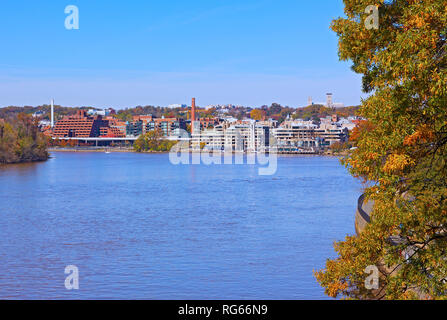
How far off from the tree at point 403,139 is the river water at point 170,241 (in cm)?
368

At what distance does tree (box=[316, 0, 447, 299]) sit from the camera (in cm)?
376

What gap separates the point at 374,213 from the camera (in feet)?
14.6

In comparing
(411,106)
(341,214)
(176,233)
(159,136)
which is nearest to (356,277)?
(411,106)

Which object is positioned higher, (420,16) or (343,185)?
(420,16)

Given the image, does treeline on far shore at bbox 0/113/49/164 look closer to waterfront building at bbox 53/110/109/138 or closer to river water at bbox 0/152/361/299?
river water at bbox 0/152/361/299

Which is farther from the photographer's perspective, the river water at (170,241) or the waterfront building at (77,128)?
the waterfront building at (77,128)

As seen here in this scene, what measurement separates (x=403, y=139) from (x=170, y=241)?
8645mm

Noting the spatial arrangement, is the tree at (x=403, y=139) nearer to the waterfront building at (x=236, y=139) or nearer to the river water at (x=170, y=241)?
the river water at (x=170, y=241)

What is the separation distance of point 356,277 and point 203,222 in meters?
10.7

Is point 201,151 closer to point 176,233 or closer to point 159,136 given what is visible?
point 159,136

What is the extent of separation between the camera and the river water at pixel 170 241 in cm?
841

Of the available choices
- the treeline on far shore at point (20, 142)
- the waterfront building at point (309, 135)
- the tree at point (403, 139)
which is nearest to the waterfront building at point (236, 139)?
the waterfront building at point (309, 135)

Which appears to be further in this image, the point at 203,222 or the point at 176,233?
the point at 203,222

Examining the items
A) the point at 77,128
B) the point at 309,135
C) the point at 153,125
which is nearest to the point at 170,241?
the point at 309,135
